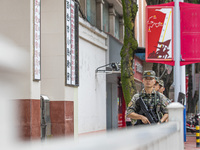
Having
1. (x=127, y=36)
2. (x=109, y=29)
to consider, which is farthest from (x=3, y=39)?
(x=109, y=29)

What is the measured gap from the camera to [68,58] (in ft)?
48.4

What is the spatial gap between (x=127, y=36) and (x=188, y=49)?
3.81 meters

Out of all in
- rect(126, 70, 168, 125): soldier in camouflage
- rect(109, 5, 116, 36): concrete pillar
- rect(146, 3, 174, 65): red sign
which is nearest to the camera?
rect(126, 70, 168, 125): soldier in camouflage

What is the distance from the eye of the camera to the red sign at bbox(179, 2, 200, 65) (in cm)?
1476

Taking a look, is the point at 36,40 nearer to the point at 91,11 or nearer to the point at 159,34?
the point at 159,34

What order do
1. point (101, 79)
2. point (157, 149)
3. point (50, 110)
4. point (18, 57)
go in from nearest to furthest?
point (18, 57) < point (157, 149) < point (50, 110) < point (101, 79)

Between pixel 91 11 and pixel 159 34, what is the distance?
41.1 feet

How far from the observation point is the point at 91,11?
1046 inches

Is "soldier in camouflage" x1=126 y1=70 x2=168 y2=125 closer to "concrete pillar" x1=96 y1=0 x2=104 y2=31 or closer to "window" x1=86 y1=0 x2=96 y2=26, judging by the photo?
"window" x1=86 y1=0 x2=96 y2=26

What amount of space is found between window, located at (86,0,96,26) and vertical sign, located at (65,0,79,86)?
10.3 meters

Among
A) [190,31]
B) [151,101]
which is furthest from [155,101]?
[190,31]

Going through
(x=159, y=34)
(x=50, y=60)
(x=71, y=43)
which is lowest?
(x=50, y=60)

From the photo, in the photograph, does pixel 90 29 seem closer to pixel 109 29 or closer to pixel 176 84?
pixel 109 29

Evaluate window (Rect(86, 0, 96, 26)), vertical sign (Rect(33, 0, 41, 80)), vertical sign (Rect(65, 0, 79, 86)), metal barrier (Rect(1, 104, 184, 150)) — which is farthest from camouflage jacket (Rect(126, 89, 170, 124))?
window (Rect(86, 0, 96, 26))
